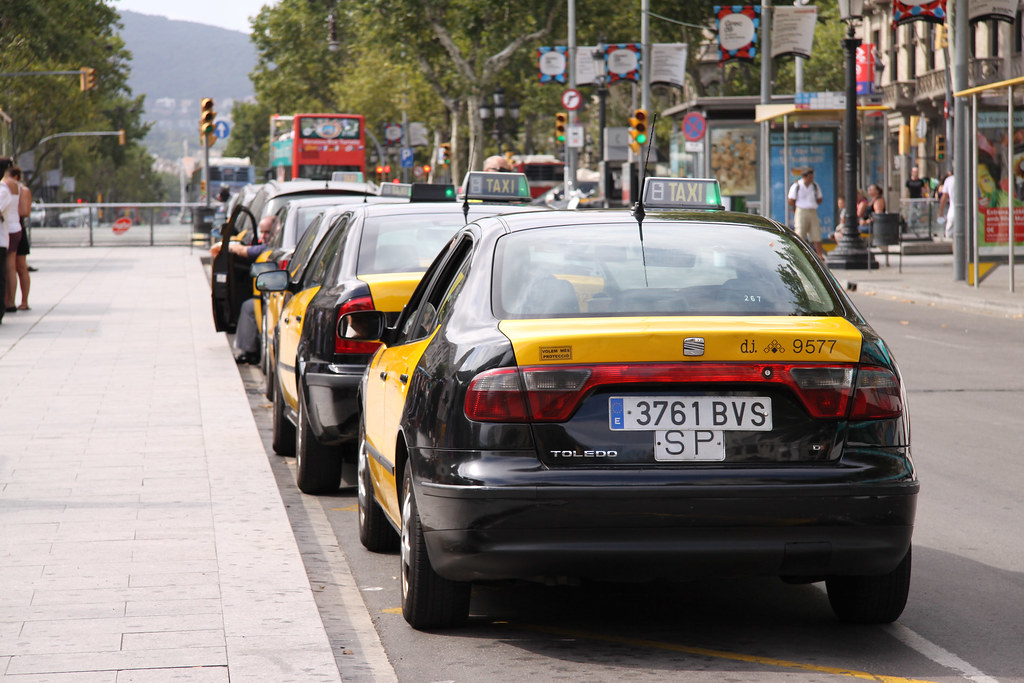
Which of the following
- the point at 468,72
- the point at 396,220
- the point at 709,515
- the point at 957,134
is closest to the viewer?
the point at 709,515

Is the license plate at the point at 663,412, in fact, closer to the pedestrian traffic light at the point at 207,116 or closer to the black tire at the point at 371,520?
the black tire at the point at 371,520

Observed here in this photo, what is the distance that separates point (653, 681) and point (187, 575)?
1.96 m

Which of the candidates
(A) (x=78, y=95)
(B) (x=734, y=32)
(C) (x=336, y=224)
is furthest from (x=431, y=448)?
(A) (x=78, y=95)

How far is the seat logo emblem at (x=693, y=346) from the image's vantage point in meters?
4.66

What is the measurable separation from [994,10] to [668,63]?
19.6m

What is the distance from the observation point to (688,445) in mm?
4680

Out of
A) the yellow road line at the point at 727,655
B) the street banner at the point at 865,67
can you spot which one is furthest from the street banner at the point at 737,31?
the yellow road line at the point at 727,655

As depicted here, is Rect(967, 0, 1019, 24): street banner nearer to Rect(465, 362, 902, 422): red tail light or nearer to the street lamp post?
the street lamp post

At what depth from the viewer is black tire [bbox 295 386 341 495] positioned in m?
8.09

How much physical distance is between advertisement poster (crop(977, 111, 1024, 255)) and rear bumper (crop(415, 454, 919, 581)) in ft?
62.4

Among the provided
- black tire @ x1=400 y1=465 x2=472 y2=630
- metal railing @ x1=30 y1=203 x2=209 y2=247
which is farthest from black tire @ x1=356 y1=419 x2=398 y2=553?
metal railing @ x1=30 y1=203 x2=209 y2=247

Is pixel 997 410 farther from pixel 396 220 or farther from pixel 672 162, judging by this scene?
pixel 672 162

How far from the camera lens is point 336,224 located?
920 cm

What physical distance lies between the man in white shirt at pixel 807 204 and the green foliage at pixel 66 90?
17435mm
